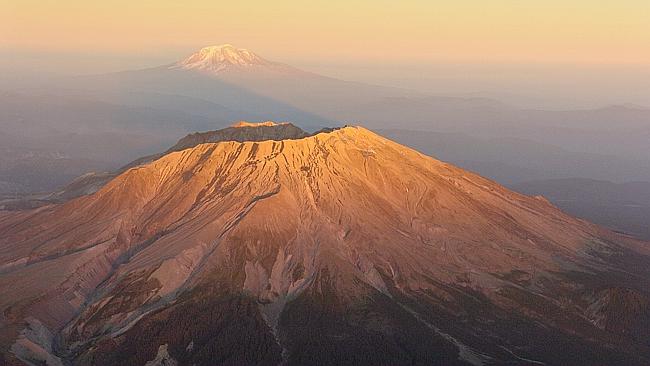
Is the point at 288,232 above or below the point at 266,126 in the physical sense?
below

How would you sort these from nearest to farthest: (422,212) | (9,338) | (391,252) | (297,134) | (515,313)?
(9,338) → (515,313) → (391,252) → (422,212) → (297,134)

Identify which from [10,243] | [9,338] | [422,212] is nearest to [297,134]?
[422,212]

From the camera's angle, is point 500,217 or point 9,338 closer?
point 9,338

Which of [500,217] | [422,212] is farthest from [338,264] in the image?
[500,217]

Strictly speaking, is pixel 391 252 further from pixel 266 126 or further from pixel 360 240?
pixel 266 126

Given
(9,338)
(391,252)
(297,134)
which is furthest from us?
(297,134)

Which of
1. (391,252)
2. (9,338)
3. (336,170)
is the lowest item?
(9,338)
